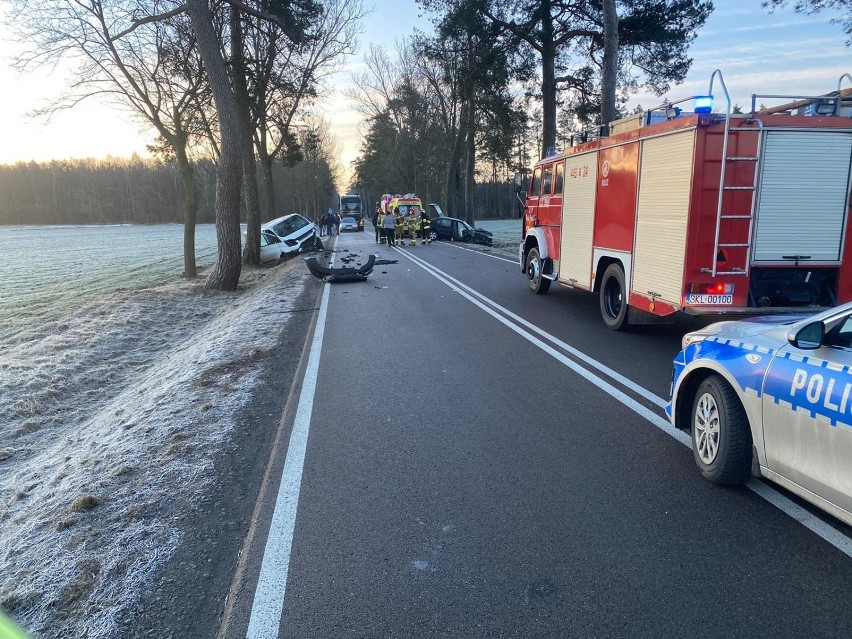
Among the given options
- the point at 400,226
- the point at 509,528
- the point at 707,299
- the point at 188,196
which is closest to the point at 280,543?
the point at 509,528

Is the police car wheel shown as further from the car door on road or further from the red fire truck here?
the red fire truck

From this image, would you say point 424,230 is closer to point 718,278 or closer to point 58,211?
point 718,278

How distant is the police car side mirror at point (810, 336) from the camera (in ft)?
10.6

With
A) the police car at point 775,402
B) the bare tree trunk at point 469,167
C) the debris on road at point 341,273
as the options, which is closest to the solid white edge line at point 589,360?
the police car at point 775,402

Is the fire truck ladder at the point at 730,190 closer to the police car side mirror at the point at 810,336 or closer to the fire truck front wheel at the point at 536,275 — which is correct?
the police car side mirror at the point at 810,336

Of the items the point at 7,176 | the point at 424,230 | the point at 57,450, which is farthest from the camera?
the point at 7,176

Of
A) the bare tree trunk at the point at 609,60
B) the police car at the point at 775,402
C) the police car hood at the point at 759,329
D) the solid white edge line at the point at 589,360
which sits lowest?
the solid white edge line at the point at 589,360

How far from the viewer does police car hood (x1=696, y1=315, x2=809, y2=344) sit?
12.1 feet

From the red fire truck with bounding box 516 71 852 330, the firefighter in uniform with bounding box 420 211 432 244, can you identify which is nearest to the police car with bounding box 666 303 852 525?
the red fire truck with bounding box 516 71 852 330

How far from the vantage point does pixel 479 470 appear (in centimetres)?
446

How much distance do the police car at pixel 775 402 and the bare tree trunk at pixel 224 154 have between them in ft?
44.4

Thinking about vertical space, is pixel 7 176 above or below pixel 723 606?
above

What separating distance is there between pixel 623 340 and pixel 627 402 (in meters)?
2.98

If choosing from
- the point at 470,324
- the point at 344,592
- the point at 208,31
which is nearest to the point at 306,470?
the point at 344,592
